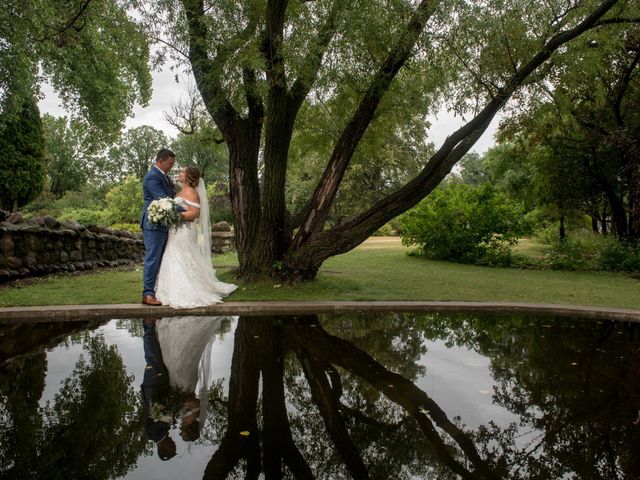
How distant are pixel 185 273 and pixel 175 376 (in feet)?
11.8

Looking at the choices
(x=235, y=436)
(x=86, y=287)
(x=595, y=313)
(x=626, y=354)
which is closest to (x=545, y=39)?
(x=595, y=313)

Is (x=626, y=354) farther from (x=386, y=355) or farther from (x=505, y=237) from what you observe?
(x=505, y=237)

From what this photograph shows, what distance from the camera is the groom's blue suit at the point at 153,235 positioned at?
25.3 feet

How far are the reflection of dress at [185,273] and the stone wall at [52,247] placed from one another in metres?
4.06

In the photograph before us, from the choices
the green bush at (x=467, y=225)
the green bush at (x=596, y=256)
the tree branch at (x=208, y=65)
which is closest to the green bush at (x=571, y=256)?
the green bush at (x=596, y=256)

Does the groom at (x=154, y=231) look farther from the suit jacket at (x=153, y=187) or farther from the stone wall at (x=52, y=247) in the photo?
the stone wall at (x=52, y=247)

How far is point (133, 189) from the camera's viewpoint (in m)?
36.2

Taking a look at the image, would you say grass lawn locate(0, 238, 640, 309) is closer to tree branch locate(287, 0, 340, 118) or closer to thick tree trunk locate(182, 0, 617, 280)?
thick tree trunk locate(182, 0, 617, 280)

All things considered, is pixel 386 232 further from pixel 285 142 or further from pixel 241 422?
pixel 241 422

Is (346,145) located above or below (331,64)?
below

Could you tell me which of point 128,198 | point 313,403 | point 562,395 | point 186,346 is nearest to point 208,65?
point 186,346

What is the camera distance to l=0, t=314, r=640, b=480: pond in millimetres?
2867

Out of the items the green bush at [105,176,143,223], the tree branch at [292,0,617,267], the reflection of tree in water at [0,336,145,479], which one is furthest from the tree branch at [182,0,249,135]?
the green bush at [105,176,143,223]

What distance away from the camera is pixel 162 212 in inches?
301
